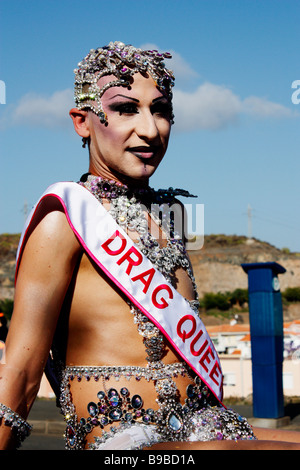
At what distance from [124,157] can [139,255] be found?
359 millimetres

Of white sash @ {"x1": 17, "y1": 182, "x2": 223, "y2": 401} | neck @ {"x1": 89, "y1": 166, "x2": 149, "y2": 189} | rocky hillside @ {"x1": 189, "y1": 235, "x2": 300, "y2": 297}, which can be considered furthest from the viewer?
rocky hillside @ {"x1": 189, "y1": 235, "x2": 300, "y2": 297}

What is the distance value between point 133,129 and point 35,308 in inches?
28.9

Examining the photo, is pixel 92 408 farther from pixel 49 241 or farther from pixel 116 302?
pixel 49 241

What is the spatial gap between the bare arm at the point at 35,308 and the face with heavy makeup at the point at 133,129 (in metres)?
0.36

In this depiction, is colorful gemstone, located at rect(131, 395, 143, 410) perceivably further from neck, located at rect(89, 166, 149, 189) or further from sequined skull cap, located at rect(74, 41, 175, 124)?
sequined skull cap, located at rect(74, 41, 175, 124)

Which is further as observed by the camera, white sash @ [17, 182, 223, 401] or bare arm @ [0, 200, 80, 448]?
white sash @ [17, 182, 223, 401]

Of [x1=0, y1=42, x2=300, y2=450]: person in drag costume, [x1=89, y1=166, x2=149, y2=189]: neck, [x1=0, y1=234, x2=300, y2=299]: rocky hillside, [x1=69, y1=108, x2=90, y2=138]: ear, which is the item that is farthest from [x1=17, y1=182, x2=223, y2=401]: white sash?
[x1=0, y1=234, x2=300, y2=299]: rocky hillside

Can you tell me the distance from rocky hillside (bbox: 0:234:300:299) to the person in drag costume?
5395cm

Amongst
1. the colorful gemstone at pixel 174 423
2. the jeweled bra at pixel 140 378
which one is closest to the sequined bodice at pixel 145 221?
the jeweled bra at pixel 140 378

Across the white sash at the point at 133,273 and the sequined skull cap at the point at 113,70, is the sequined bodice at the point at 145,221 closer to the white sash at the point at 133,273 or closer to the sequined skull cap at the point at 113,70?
the white sash at the point at 133,273

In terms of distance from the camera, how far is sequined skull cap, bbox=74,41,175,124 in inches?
98.3

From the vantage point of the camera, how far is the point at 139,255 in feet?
7.97

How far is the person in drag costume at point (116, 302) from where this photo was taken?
85.1 inches
